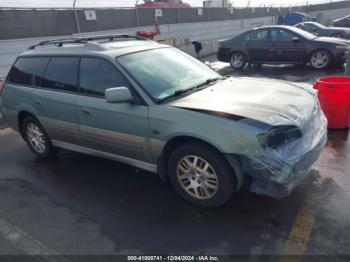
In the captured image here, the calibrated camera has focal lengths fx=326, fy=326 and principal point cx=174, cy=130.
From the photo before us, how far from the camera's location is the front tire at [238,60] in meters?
11.9

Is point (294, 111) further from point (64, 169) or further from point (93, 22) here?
point (93, 22)

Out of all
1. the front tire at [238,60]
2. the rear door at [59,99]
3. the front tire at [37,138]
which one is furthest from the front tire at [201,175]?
the front tire at [238,60]

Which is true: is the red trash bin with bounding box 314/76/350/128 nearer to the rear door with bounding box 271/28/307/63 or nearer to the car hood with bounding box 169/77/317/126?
the car hood with bounding box 169/77/317/126

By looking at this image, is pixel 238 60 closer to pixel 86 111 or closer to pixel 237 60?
pixel 237 60

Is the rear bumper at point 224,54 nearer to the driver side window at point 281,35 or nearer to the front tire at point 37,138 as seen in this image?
the driver side window at point 281,35

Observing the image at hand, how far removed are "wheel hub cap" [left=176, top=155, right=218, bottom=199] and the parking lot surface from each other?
7.8 inches

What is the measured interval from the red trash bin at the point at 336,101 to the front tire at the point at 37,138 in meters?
4.37

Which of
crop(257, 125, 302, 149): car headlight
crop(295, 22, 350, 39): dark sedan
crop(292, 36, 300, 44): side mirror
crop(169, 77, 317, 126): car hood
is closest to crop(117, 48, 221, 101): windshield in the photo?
crop(169, 77, 317, 126): car hood

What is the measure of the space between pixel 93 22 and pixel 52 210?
1001cm

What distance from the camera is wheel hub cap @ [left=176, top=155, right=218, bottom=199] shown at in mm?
3324

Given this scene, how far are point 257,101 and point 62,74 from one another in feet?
8.69

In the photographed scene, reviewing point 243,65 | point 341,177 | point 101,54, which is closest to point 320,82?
point 341,177

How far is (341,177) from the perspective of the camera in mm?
3881

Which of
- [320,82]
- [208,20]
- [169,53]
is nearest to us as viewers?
[169,53]
